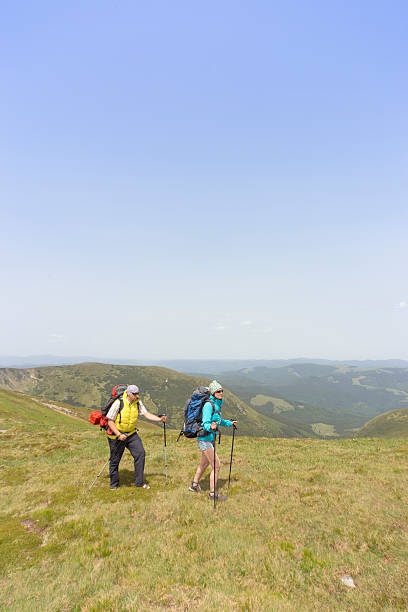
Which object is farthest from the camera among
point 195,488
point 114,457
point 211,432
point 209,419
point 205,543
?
point 114,457

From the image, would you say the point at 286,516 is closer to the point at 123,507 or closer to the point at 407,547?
the point at 407,547

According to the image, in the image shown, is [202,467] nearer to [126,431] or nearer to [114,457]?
[126,431]

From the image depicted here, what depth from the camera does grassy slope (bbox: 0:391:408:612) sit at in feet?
19.1

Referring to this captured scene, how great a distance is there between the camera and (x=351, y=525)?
29.2ft

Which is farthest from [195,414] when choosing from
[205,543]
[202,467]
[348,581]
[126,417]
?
[348,581]

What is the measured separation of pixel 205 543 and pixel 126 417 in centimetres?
544

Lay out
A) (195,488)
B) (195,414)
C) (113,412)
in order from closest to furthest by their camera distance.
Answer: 1. (195,414)
2. (113,412)
3. (195,488)

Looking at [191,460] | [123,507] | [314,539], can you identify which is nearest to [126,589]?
[123,507]

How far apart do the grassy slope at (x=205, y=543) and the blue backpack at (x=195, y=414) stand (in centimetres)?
235

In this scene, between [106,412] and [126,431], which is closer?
[126,431]

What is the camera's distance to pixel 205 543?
775 cm

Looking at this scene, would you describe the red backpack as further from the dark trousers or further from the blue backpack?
the blue backpack

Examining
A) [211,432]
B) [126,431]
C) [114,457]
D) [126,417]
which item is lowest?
[114,457]

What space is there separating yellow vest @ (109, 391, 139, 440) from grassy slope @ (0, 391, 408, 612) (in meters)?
2.41
